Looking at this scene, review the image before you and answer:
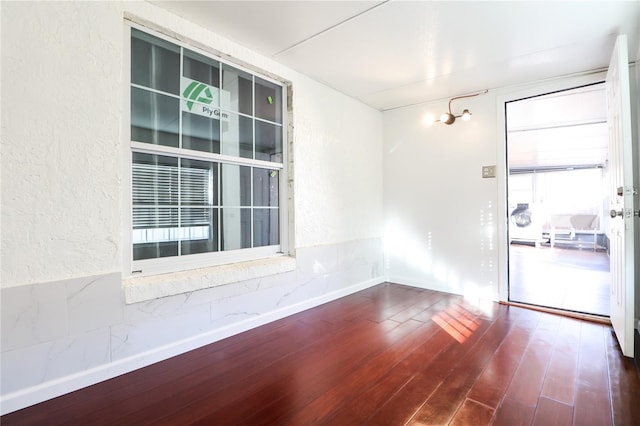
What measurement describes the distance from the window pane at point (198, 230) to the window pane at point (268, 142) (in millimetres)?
719

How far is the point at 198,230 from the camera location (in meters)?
2.40

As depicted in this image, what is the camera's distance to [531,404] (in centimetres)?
160

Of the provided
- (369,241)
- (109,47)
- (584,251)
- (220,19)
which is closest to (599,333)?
(369,241)

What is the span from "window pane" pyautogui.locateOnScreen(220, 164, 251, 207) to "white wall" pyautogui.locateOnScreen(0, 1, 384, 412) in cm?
70

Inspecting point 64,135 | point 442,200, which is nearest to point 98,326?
point 64,135

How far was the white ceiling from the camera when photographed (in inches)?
81.4

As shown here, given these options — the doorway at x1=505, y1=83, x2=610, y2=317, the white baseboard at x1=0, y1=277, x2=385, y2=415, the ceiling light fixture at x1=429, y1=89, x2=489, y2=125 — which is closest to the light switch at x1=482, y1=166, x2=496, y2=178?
the doorway at x1=505, y1=83, x2=610, y2=317

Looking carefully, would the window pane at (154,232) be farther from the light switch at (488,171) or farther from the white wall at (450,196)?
the light switch at (488,171)

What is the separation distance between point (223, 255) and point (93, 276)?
3.03 ft

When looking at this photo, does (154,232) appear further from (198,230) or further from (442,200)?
(442,200)

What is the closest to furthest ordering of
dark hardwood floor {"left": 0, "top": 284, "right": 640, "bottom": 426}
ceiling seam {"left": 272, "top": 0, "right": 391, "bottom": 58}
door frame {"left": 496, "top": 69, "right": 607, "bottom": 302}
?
dark hardwood floor {"left": 0, "top": 284, "right": 640, "bottom": 426}, ceiling seam {"left": 272, "top": 0, "right": 391, "bottom": 58}, door frame {"left": 496, "top": 69, "right": 607, "bottom": 302}

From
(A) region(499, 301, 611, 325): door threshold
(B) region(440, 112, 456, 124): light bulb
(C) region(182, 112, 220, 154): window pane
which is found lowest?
(A) region(499, 301, 611, 325): door threshold

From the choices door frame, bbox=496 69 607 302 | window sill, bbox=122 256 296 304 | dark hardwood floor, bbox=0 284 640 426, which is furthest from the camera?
door frame, bbox=496 69 607 302

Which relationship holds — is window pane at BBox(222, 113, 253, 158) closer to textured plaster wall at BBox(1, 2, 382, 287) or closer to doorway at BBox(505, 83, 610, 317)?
textured plaster wall at BBox(1, 2, 382, 287)
